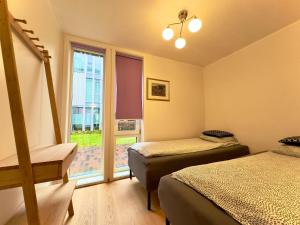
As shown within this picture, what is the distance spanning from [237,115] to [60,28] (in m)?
3.36

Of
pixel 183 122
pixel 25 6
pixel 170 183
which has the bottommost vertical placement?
pixel 170 183

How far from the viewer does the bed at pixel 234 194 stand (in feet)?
2.23

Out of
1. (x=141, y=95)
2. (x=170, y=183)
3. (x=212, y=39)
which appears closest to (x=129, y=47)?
(x=141, y=95)

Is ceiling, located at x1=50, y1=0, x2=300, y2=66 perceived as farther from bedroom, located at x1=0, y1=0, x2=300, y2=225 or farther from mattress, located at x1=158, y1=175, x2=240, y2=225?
mattress, located at x1=158, y1=175, x2=240, y2=225

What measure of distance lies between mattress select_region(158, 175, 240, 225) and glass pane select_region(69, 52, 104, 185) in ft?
5.22

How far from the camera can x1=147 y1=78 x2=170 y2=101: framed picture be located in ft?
9.13

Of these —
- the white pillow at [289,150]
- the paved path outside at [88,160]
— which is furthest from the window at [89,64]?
the white pillow at [289,150]

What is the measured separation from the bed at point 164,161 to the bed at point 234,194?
0.44 metres

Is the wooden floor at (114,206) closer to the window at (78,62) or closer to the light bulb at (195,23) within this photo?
the window at (78,62)

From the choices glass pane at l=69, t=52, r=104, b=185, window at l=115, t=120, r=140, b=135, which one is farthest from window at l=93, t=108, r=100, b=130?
window at l=115, t=120, r=140, b=135

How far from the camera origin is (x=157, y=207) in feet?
5.70

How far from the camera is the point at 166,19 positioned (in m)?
1.84

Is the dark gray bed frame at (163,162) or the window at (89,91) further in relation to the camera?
the window at (89,91)

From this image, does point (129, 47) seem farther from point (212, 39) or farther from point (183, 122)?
point (183, 122)
